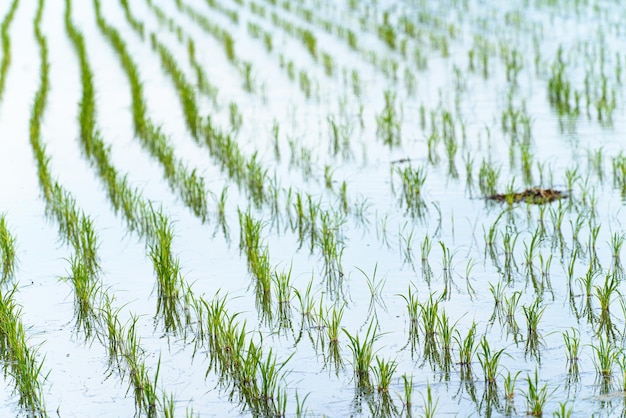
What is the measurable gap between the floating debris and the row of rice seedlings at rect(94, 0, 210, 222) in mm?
1370

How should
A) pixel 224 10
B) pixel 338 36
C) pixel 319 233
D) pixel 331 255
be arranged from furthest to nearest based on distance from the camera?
pixel 224 10 < pixel 338 36 < pixel 319 233 < pixel 331 255

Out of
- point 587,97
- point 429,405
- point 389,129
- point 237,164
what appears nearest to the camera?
point 429,405

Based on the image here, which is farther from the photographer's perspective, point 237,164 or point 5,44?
point 5,44

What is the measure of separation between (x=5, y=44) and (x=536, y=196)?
679 cm

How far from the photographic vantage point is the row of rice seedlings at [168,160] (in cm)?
442

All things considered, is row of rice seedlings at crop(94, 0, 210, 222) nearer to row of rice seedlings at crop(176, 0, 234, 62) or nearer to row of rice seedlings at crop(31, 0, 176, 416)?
row of rice seedlings at crop(31, 0, 176, 416)

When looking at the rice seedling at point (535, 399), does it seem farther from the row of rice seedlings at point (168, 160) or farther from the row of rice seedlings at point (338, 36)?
the row of rice seedlings at point (338, 36)

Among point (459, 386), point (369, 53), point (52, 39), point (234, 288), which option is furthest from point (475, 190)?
point (52, 39)

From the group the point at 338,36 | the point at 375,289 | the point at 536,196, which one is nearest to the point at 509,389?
the point at 375,289

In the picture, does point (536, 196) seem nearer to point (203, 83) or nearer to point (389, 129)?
point (389, 129)

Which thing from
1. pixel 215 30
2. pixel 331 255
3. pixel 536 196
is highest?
pixel 215 30

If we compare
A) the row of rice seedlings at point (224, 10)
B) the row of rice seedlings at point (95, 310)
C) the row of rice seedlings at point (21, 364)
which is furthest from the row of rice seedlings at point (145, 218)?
the row of rice seedlings at point (224, 10)

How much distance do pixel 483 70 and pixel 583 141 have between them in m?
2.48

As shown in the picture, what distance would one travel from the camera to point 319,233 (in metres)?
3.99
